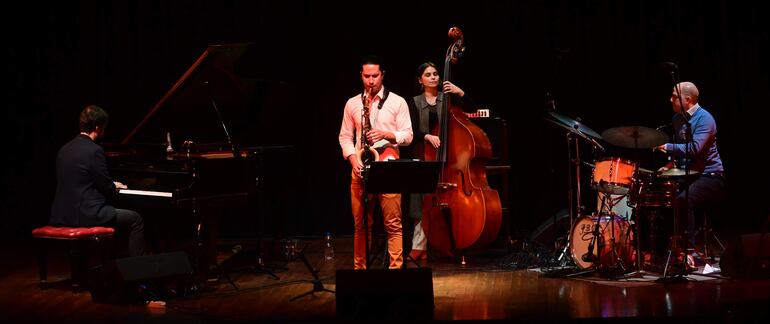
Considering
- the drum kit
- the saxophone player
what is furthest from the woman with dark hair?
the drum kit

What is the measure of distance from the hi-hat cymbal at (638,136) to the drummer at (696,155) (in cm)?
40

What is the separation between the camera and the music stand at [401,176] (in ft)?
17.6

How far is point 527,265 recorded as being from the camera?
7.14 m

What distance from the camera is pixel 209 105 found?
6.82m

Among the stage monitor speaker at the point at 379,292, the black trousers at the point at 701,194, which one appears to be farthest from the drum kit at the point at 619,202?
the stage monitor speaker at the point at 379,292

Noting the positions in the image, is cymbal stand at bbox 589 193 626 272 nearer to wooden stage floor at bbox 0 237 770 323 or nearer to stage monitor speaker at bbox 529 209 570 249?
wooden stage floor at bbox 0 237 770 323

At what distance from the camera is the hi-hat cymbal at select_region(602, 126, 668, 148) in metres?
6.24

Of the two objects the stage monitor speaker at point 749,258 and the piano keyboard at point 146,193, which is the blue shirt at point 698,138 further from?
the piano keyboard at point 146,193

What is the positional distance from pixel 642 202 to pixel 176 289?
10.7 ft

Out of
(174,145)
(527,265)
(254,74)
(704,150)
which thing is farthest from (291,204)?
(704,150)

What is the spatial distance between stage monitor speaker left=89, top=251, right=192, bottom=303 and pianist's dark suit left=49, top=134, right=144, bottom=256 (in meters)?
0.40

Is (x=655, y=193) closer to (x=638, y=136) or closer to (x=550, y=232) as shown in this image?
(x=638, y=136)

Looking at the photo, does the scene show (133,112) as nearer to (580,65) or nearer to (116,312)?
(116,312)

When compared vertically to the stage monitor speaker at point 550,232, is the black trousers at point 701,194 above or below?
above
